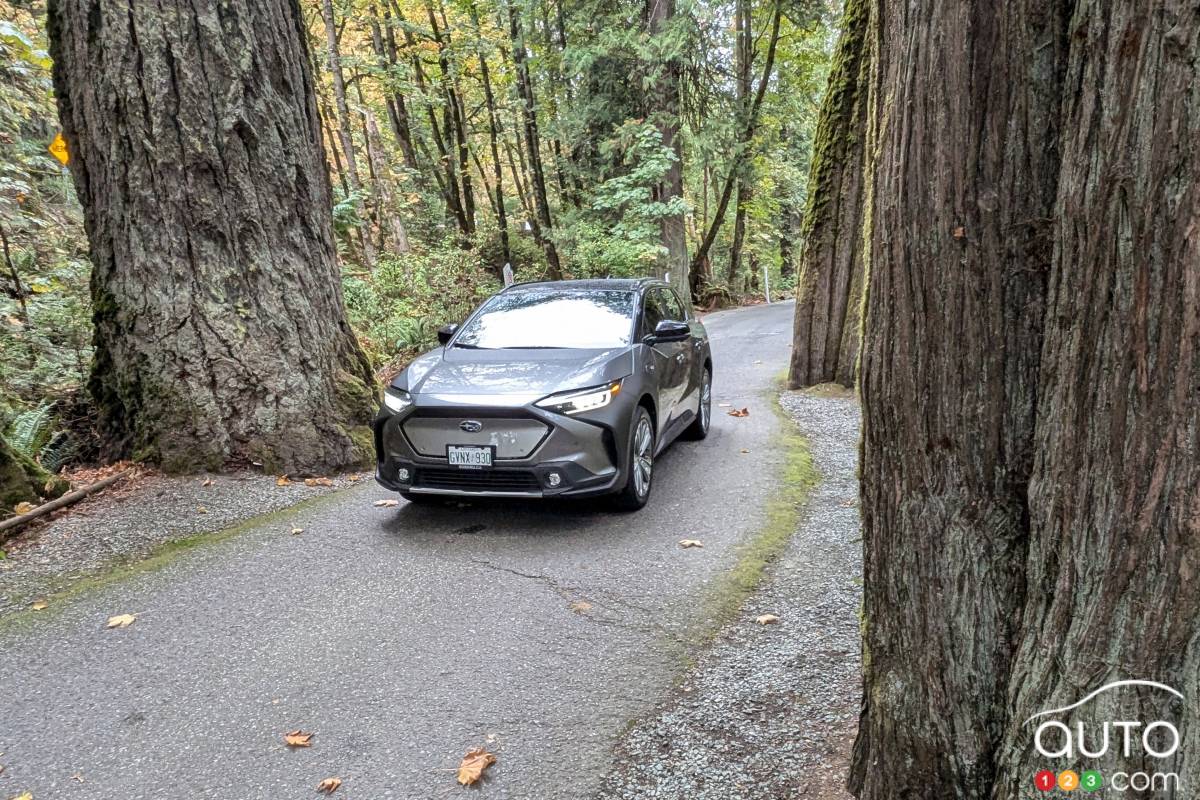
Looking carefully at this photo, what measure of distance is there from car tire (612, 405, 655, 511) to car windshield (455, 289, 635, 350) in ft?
2.44

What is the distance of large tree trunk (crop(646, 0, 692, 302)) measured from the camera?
62.0 ft

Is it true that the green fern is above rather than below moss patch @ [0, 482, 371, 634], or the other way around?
above

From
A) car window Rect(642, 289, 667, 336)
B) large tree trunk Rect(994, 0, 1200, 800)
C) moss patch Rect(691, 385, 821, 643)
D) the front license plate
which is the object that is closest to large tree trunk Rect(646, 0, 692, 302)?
car window Rect(642, 289, 667, 336)

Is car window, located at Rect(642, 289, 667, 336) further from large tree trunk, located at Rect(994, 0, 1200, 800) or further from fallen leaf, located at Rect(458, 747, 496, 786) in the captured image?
large tree trunk, located at Rect(994, 0, 1200, 800)

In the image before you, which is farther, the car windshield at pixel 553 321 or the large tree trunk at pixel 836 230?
the large tree trunk at pixel 836 230

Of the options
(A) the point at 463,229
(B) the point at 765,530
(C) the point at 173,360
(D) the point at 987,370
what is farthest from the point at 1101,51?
(A) the point at 463,229

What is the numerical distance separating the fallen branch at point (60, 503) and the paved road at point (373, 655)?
4.11 ft

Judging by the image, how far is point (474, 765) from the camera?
2.94 metres

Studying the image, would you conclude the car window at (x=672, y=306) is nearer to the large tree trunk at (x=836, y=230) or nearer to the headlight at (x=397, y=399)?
the large tree trunk at (x=836, y=230)

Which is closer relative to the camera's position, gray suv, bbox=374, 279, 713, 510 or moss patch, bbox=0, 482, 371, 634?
moss patch, bbox=0, 482, 371, 634

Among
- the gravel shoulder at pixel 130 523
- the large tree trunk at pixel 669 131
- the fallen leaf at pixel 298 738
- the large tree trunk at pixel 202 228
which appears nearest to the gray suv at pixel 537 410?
the gravel shoulder at pixel 130 523

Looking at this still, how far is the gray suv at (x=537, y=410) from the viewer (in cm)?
516

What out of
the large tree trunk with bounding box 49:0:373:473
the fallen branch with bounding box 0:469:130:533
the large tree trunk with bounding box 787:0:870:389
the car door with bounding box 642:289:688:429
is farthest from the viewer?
the large tree trunk with bounding box 787:0:870:389

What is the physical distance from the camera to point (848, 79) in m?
8.98
